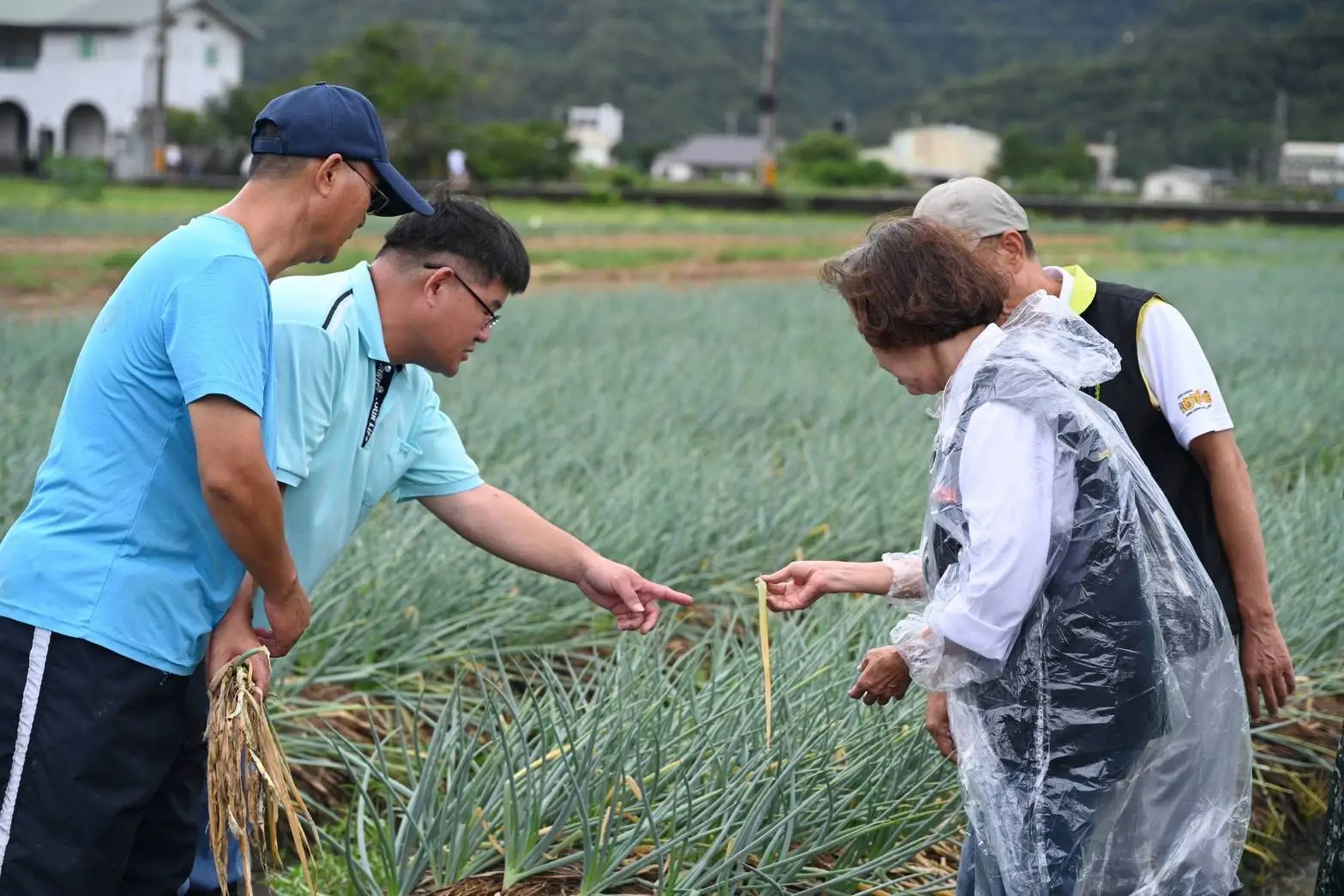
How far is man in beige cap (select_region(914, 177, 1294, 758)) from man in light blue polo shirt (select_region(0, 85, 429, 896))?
1.02 metres

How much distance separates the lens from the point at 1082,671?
1.93 m

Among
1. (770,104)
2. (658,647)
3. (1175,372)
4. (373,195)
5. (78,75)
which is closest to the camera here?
(373,195)

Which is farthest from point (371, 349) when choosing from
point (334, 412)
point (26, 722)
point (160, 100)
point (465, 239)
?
point (160, 100)

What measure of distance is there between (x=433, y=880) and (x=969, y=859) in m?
0.83

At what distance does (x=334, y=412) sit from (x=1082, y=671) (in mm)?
1166

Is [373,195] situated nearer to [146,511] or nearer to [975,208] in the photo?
[146,511]

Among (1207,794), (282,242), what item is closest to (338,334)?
(282,242)

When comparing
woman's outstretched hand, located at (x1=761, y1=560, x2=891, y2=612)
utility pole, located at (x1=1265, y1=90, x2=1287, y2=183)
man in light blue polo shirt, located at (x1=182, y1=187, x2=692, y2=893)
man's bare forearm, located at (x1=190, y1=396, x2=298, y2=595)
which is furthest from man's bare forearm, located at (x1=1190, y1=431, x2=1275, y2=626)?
utility pole, located at (x1=1265, y1=90, x2=1287, y2=183)

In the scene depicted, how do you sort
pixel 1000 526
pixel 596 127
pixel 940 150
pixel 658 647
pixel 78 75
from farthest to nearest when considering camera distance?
pixel 596 127
pixel 940 150
pixel 78 75
pixel 658 647
pixel 1000 526

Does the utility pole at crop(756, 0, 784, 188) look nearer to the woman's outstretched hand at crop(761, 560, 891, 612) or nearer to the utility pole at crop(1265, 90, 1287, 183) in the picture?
the woman's outstretched hand at crop(761, 560, 891, 612)

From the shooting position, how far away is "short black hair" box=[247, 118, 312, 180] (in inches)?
80.6

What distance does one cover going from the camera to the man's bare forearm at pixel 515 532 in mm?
2652

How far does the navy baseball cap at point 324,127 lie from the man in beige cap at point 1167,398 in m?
0.90

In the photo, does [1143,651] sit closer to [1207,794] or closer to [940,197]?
[1207,794]
